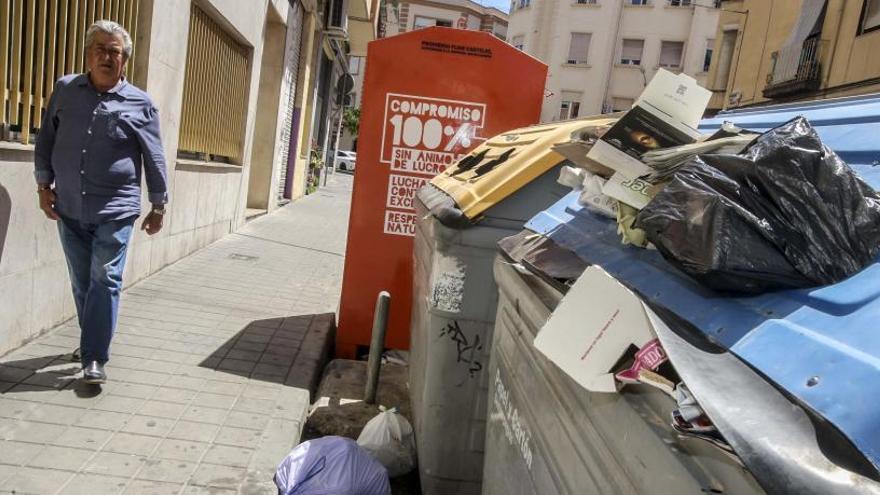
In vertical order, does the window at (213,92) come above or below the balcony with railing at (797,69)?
below

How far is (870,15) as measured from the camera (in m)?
15.6

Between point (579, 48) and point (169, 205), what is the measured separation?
3412 cm

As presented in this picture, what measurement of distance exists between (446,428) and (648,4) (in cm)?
3725

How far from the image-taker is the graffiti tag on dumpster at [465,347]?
2.81 metres

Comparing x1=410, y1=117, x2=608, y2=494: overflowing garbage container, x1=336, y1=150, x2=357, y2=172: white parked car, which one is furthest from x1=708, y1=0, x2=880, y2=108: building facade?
x1=336, y1=150, x2=357, y2=172: white parked car

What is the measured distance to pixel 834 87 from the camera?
16031 millimetres

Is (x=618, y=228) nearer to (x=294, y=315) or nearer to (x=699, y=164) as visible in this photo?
(x=699, y=164)

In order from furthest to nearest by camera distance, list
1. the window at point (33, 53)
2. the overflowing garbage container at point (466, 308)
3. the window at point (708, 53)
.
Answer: the window at point (708, 53), the window at point (33, 53), the overflowing garbage container at point (466, 308)

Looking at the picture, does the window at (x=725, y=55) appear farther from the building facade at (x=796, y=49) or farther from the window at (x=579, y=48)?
the window at (x=579, y=48)

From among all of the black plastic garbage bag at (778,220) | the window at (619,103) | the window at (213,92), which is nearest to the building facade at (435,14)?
the window at (619,103)

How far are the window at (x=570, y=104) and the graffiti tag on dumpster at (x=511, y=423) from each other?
3628 cm

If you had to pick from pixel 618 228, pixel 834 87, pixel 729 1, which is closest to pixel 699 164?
pixel 618 228

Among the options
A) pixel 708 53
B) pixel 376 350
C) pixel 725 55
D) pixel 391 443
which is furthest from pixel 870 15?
pixel 708 53

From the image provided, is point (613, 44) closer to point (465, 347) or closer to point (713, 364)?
point (465, 347)
